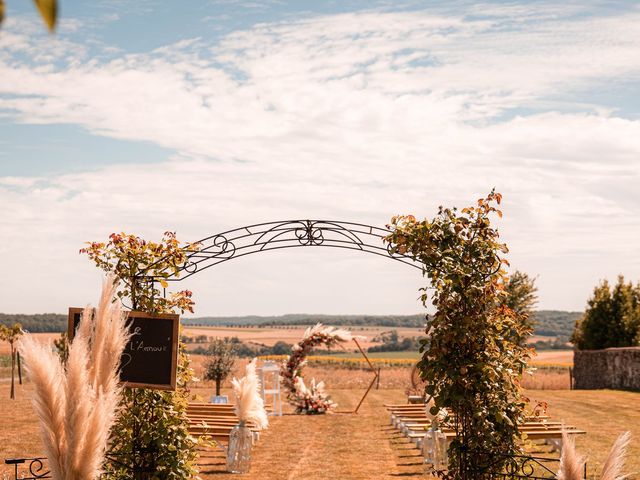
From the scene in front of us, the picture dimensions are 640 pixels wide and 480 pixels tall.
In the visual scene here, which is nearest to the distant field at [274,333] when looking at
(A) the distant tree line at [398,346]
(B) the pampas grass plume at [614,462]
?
(A) the distant tree line at [398,346]

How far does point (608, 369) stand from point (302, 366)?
13.1 meters

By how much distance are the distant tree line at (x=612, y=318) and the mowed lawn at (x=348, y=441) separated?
596 cm

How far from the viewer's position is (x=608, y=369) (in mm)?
29469

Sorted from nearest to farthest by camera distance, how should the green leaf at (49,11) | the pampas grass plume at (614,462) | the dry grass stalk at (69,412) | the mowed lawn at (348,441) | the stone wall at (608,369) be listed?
the green leaf at (49,11) → the dry grass stalk at (69,412) → the pampas grass plume at (614,462) → the mowed lawn at (348,441) → the stone wall at (608,369)

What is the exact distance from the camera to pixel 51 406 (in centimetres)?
497

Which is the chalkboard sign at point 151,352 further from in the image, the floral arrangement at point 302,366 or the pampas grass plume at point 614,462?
the floral arrangement at point 302,366

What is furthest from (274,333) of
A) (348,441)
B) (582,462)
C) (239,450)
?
(582,462)

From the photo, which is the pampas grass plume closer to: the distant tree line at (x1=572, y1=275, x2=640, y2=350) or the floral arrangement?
the floral arrangement

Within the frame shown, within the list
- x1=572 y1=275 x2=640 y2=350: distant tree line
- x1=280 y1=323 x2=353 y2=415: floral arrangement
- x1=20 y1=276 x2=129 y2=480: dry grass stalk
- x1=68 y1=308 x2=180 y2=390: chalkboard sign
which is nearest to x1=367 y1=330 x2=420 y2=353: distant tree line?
x1=572 y1=275 x2=640 y2=350: distant tree line

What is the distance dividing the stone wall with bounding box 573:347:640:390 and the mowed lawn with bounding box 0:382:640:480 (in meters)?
2.05

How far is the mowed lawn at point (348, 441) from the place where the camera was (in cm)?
1385

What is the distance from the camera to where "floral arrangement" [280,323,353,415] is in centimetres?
2264

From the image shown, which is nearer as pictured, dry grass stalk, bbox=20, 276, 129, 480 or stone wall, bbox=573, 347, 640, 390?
dry grass stalk, bbox=20, 276, 129, 480

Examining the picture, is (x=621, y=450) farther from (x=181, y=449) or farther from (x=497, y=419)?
(x=181, y=449)
